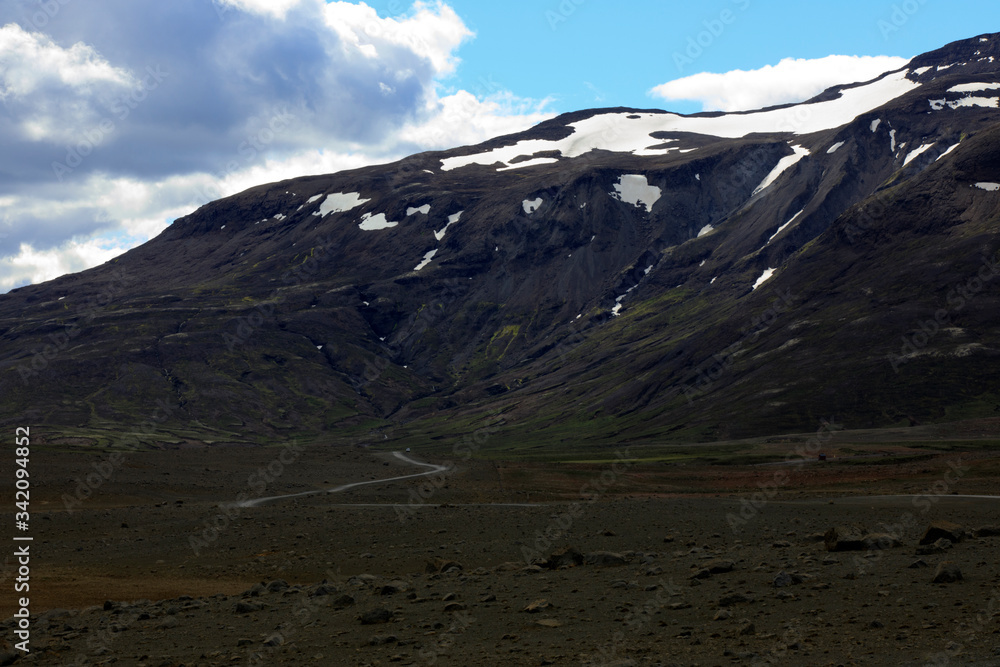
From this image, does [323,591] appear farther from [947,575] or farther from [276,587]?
[947,575]

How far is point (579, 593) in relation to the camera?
25672mm

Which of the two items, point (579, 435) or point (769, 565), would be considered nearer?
point (769, 565)

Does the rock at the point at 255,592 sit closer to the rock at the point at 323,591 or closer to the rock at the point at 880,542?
the rock at the point at 323,591

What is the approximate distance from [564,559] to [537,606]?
798 centimetres

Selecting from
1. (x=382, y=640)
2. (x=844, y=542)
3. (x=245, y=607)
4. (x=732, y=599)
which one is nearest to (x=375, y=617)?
(x=382, y=640)

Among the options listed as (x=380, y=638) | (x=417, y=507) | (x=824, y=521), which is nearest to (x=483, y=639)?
(x=380, y=638)

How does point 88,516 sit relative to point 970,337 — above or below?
above

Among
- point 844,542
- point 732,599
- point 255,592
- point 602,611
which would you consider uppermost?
point 255,592

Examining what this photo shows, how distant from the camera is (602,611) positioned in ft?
75.6

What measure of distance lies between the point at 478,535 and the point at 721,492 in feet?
114

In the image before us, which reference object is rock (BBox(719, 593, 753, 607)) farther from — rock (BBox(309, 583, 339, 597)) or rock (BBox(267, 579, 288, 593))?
rock (BBox(267, 579, 288, 593))

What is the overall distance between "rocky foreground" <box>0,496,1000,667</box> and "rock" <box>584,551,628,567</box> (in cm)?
5

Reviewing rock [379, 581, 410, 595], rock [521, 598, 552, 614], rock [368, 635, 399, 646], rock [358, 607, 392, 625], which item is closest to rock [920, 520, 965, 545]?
rock [521, 598, 552, 614]

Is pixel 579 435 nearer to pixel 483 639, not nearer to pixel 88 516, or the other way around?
pixel 88 516
